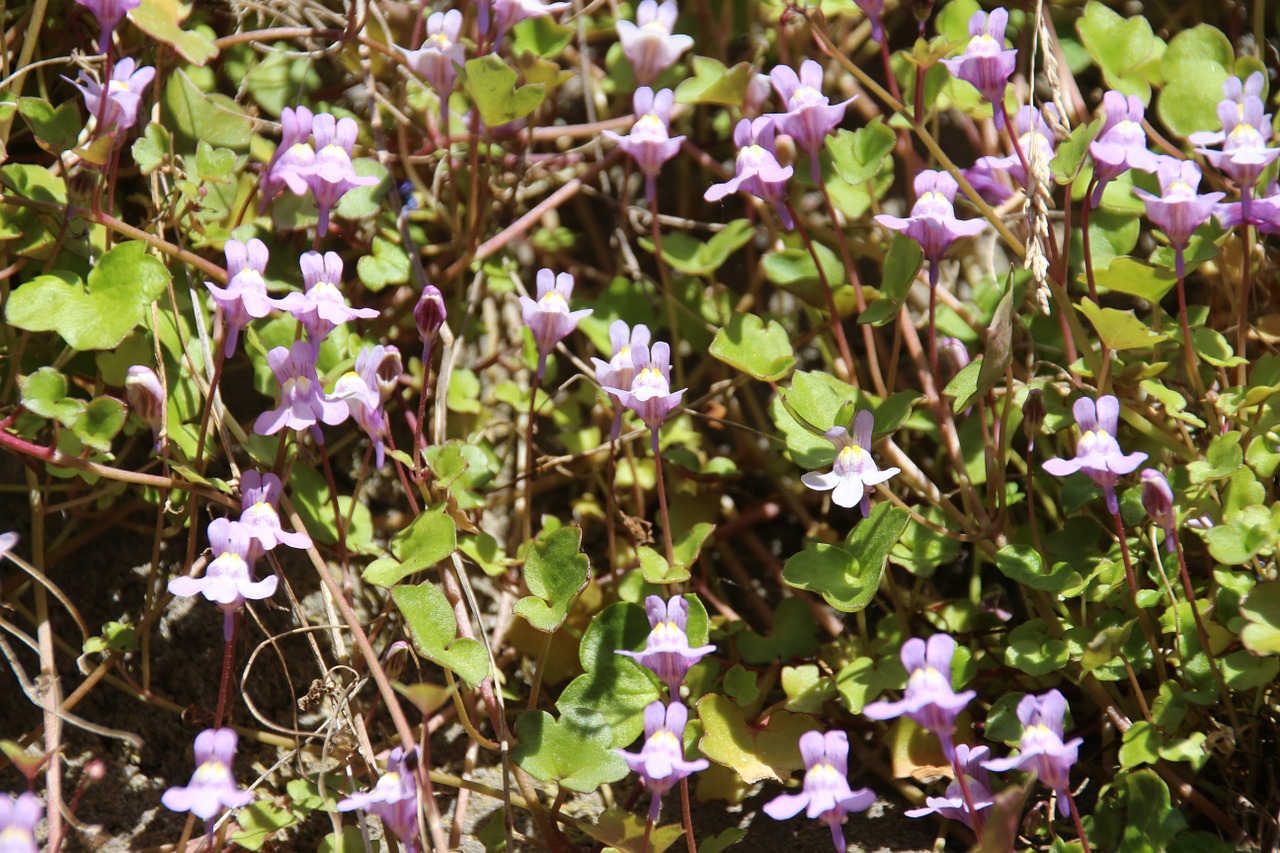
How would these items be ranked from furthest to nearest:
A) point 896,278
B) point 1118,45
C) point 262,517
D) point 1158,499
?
point 1118,45 < point 896,278 < point 262,517 < point 1158,499

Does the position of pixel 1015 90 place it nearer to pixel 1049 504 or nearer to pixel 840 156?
pixel 840 156

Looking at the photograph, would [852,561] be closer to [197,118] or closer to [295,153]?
[295,153]

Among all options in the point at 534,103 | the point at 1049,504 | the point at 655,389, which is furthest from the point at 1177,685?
the point at 534,103

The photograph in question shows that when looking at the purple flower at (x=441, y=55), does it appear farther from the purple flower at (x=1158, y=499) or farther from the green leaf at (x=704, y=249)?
the purple flower at (x=1158, y=499)

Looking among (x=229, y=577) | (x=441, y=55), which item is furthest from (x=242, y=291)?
(x=441, y=55)

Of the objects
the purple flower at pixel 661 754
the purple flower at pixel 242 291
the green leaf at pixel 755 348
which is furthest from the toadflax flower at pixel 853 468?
the purple flower at pixel 242 291

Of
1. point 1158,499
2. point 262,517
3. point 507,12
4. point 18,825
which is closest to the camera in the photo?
point 18,825
